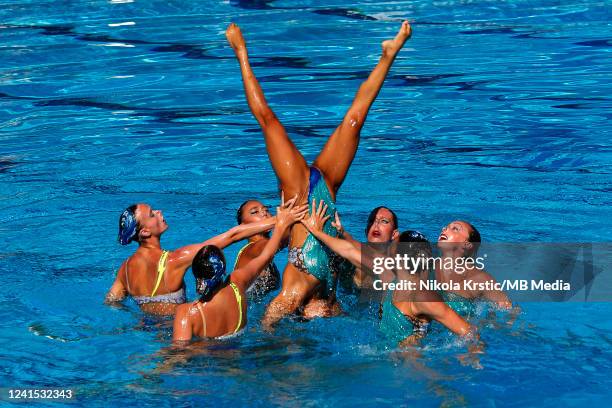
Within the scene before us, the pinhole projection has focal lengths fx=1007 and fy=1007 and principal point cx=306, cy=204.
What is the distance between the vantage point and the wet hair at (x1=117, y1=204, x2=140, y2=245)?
666 centimetres

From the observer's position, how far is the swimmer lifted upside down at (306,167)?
636 centimetres

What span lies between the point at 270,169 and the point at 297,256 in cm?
A: 342

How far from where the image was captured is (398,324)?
6.01 meters

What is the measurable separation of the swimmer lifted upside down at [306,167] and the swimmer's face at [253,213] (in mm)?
612

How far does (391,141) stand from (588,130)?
2025 mm

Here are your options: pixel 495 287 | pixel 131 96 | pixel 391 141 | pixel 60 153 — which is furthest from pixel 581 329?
pixel 131 96

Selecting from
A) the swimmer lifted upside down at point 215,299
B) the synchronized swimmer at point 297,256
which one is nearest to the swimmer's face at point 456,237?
the synchronized swimmer at point 297,256

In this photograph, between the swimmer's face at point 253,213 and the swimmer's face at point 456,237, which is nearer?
the swimmer's face at point 456,237

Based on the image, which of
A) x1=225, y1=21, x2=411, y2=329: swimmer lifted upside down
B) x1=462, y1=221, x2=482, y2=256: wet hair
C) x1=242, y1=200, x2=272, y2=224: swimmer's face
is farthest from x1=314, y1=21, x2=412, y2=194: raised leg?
x1=462, y1=221, x2=482, y2=256: wet hair

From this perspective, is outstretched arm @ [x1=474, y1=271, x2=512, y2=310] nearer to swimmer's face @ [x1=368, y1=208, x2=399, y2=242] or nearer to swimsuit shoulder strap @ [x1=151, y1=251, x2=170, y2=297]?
swimmer's face @ [x1=368, y1=208, x2=399, y2=242]

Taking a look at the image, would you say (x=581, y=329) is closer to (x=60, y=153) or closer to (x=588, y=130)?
(x=588, y=130)

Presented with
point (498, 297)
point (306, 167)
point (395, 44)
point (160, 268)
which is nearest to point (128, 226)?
point (160, 268)

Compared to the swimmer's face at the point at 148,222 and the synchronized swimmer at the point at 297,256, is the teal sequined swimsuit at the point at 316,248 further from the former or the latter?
the swimmer's face at the point at 148,222

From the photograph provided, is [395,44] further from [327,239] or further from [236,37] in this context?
[327,239]
